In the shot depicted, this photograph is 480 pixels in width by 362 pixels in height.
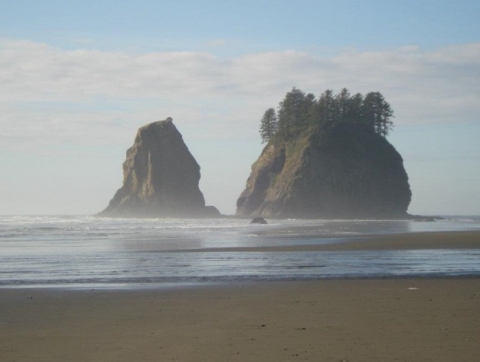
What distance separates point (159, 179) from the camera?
151375 millimetres

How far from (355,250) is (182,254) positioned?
8629 mm

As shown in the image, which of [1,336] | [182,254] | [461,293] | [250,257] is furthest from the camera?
[182,254]

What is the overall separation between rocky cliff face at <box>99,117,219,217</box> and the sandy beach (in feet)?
423

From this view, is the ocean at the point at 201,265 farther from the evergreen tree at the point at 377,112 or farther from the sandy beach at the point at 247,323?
the evergreen tree at the point at 377,112

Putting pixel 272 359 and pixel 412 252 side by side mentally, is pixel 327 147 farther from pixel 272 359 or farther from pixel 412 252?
pixel 272 359

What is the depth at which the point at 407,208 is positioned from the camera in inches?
5054

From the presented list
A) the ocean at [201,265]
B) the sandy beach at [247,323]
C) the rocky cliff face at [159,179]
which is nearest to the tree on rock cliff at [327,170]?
the rocky cliff face at [159,179]

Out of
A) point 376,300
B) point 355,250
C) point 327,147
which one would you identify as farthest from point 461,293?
point 327,147

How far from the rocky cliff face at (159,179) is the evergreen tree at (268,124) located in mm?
17102

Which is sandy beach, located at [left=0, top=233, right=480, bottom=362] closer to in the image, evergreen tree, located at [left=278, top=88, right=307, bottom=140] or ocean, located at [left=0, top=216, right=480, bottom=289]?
ocean, located at [left=0, top=216, right=480, bottom=289]

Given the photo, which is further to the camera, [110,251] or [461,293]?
[110,251]

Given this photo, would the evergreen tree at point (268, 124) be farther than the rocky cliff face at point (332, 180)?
Yes

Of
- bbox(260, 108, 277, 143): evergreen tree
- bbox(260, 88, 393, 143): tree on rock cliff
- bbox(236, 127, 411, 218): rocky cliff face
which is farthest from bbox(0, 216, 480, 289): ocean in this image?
bbox(260, 108, 277, 143): evergreen tree

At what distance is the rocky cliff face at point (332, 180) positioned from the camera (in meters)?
121
